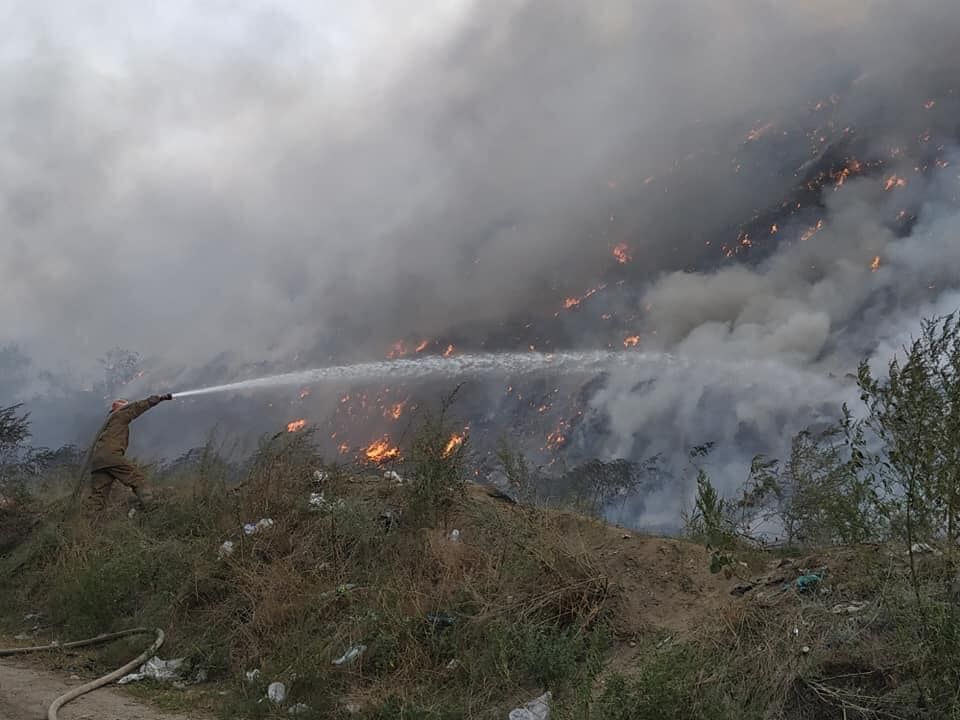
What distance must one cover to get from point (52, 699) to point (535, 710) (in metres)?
3.59

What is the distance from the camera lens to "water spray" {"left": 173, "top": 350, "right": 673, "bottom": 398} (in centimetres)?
1085

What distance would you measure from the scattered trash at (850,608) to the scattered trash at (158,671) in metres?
5.01

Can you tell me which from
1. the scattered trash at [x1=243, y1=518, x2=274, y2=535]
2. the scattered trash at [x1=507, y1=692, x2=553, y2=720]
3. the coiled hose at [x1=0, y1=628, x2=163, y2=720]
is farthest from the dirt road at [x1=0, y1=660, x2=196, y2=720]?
the scattered trash at [x1=507, y1=692, x2=553, y2=720]

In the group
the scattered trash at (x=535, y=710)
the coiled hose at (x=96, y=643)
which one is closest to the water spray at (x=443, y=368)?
the coiled hose at (x=96, y=643)

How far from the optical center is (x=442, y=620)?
521 centimetres

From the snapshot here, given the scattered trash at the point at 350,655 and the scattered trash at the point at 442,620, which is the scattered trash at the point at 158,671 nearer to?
the scattered trash at the point at 350,655

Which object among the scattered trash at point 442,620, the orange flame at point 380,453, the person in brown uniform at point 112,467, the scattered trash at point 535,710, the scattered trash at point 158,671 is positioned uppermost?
the person in brown uniform at point 112,467

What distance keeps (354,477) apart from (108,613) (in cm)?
313

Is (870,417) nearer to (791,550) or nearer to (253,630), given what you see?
(791,550)

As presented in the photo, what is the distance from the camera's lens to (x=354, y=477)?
8.82 meters

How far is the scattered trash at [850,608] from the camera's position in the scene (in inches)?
164

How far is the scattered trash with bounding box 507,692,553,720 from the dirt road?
239 cm

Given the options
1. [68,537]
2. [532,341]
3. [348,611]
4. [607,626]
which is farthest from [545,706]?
[532,341]

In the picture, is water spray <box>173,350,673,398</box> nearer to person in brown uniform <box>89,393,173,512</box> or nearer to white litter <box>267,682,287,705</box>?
person in brown uniform <box>89,393,173,512</box>
